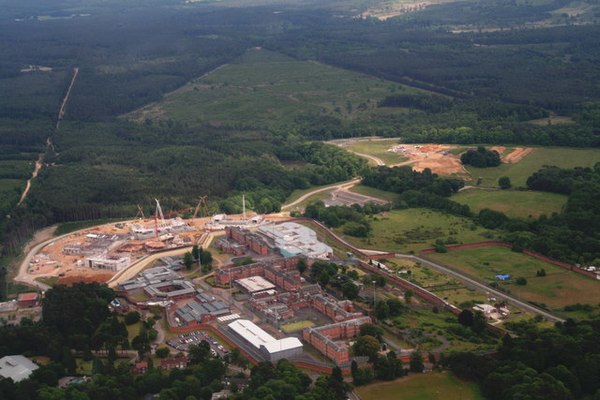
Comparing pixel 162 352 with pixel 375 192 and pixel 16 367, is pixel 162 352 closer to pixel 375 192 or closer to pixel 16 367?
pixel 16 367

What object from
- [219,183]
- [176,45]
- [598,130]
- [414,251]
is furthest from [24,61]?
[414,251]

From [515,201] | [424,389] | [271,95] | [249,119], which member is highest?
[424,389]

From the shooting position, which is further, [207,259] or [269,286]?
[207,259]

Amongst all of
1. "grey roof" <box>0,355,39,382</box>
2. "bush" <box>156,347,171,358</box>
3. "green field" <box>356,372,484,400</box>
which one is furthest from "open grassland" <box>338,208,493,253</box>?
"grey roof" <box>0,355,39,382</box>

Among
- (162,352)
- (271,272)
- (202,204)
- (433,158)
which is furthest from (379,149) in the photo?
(162,352)

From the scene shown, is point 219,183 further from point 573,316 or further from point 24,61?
point 24,61
